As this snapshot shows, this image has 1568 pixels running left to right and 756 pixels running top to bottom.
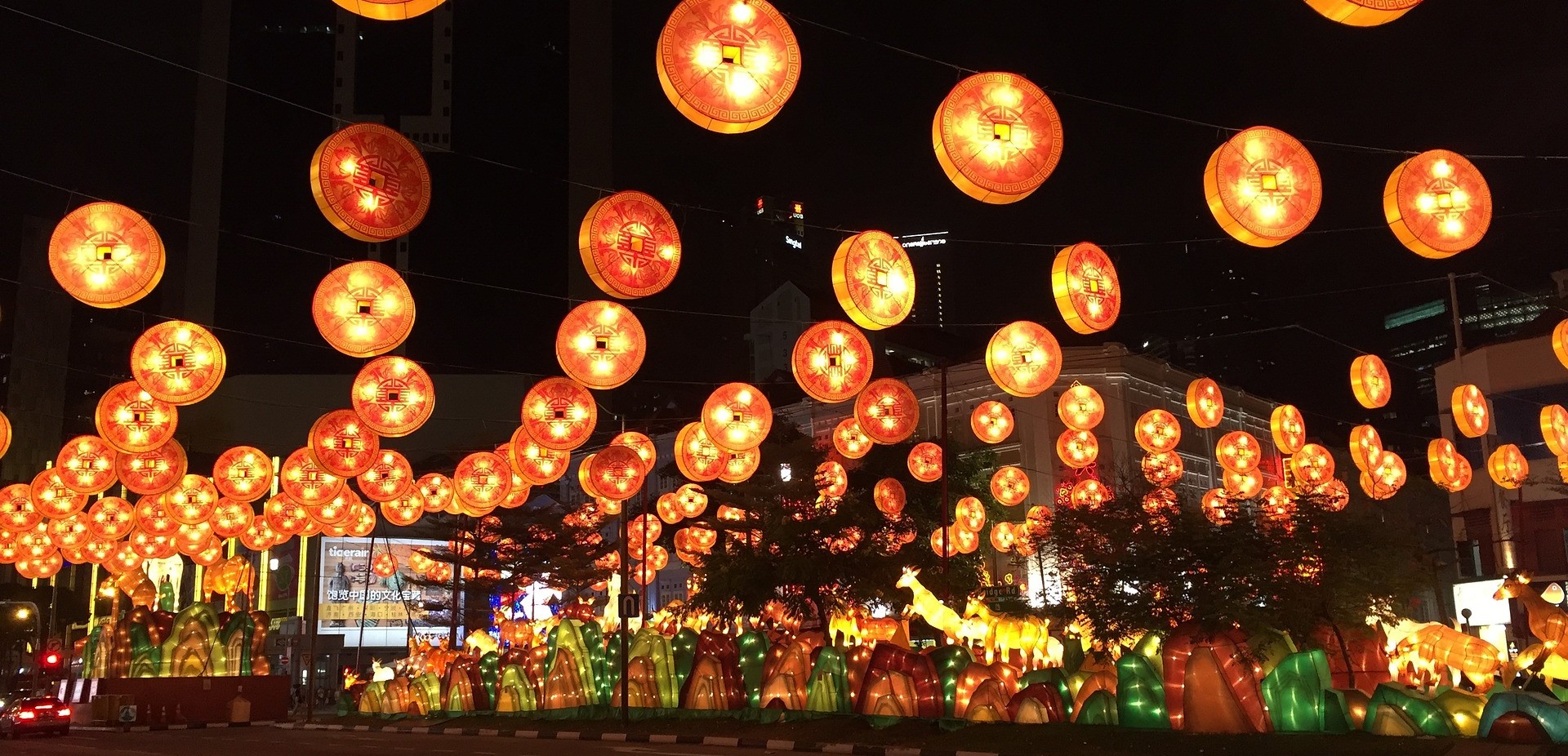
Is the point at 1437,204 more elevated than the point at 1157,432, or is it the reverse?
the point at 1437,204

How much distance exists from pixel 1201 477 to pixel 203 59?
40.0 m

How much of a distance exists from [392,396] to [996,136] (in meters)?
9.99

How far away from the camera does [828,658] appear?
68.7 feet

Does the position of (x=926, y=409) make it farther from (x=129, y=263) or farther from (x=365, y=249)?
(x=129, y=263)

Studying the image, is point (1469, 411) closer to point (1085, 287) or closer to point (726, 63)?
point (1085, 287)

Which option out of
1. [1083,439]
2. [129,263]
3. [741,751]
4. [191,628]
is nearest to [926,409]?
[1083,439]

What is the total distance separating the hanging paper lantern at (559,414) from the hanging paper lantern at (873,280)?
5.95 metres

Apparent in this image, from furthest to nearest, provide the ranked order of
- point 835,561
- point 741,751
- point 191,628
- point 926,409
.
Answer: point 926,409, point 191,628, point 835,561, point 741,751

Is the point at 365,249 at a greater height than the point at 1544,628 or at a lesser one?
greater

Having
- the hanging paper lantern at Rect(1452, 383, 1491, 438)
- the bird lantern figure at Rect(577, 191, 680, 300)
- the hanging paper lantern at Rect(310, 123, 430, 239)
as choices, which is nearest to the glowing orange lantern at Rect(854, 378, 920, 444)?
the bird lantern figure at Rect(577, 191, 680, 300)

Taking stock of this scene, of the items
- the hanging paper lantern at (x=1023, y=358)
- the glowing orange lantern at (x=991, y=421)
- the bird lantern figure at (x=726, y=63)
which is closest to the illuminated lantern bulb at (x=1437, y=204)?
the hanging paper lantern at (x=1023, y=358)

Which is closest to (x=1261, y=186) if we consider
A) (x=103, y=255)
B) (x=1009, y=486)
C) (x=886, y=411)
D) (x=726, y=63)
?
(x=726, y=63)

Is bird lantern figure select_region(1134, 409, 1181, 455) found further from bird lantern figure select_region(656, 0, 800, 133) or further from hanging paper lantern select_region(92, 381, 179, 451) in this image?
hanging paper lantern select_region(92, 381, 179, 451)

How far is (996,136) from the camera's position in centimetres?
1066
